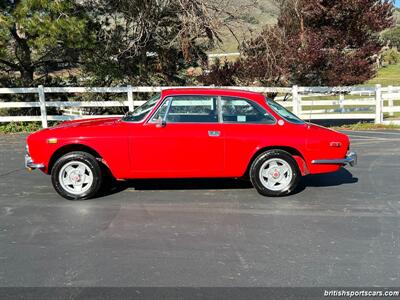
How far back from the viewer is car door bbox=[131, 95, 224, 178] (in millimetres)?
5766

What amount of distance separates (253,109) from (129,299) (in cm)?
352

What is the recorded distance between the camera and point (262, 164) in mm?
5863

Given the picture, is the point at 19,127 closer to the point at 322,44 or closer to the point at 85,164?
the point at 85,164

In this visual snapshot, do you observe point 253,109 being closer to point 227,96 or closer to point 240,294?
point 227,96

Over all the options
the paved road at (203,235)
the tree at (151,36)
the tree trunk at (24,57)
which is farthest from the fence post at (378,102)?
the tree trunk at (24,57)

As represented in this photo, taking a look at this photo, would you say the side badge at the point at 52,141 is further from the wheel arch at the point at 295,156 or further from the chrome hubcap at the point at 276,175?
the chrome hubcap at the point at 276,175

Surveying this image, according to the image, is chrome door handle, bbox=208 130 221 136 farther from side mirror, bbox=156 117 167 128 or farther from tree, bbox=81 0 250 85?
tree, bbox=81 0 250 85

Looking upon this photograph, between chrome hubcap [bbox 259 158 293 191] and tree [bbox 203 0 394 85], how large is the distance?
934 centimetres

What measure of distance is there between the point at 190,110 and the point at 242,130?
801 mm

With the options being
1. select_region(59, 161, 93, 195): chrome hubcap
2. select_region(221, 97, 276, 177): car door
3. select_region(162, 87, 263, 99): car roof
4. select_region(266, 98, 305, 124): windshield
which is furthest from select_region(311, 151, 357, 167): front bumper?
select_region(59, 161, 93, 195): chrome hubcap

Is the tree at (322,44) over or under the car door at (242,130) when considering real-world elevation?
over

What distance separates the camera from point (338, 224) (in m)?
4.88

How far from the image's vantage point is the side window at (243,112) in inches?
235

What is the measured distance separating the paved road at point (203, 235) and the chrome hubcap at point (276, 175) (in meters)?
0.24
